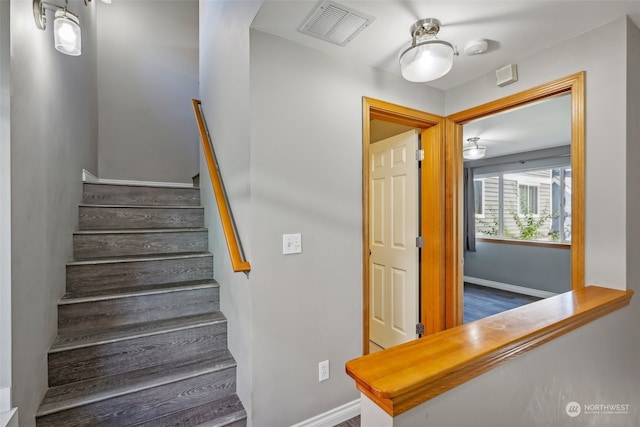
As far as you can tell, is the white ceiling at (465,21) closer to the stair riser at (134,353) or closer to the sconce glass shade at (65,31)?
the sconce glass shade at (65,31)

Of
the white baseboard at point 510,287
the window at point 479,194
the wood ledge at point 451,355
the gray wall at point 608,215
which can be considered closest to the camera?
the wood ledge at point 451,355

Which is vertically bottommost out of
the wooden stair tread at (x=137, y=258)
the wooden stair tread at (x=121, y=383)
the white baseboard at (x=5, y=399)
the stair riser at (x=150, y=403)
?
the stair riser at (x=150, y=403)

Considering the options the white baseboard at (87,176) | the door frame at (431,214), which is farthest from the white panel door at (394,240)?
the white baseboard at (87,176)

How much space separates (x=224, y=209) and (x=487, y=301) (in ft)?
14.4

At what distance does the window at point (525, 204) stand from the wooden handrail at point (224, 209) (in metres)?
5.15

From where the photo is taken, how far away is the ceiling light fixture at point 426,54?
147 centimetres

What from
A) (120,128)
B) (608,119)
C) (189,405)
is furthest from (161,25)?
(608,119)

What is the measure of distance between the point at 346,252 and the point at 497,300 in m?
3.92

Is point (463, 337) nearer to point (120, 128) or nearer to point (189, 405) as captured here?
point (189, 405)

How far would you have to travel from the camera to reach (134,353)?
174 centimetres

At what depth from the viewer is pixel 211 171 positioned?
2123mm

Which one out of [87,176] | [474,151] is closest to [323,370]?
[87,176]

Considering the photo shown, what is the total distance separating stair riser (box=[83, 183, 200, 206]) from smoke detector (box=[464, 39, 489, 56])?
259cm

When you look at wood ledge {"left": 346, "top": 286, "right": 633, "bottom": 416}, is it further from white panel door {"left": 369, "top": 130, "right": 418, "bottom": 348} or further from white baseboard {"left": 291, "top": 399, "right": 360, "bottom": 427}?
white panel door {"left": 369, "top": 130, "right": 418, "bottom": 348}
